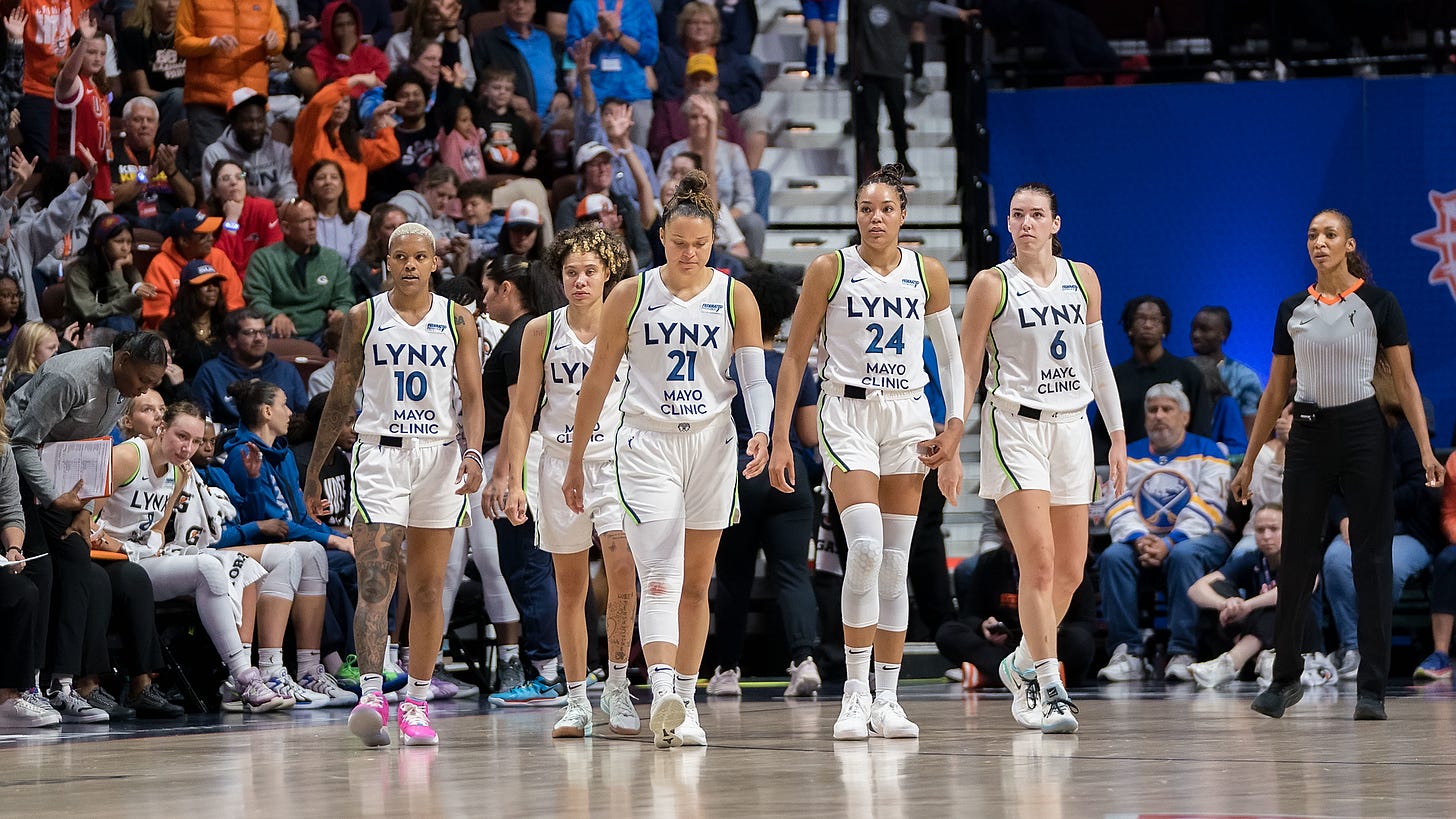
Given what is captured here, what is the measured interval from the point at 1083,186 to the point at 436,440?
825 centimetres

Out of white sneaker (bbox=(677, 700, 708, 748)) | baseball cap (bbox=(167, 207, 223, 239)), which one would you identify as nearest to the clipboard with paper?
baseball cap (bbox=(167, 207, 223, 239))

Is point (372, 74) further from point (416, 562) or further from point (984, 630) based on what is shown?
point (416, 562)

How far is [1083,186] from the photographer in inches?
559

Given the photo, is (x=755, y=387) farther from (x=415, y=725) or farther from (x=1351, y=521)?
(x=1351, y=521)

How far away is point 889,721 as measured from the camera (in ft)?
22.4

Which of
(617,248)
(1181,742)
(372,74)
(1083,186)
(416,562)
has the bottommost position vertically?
(1181,742)

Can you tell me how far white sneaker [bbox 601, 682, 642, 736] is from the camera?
23.6 ft

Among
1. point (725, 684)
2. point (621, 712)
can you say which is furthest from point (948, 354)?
point (725, 684)

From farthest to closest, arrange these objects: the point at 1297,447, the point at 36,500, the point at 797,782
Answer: the point at 36,500 → the point at 1297,447 → the point at 797,782

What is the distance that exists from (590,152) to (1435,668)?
633 centimetres

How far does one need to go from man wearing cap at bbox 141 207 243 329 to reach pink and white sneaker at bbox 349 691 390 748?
5495mm

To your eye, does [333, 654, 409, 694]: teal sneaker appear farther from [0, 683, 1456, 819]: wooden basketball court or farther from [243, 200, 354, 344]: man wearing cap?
[243, 200, 354, 344]: man wearing cap

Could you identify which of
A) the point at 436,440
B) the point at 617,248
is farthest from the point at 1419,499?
the point at 436,440

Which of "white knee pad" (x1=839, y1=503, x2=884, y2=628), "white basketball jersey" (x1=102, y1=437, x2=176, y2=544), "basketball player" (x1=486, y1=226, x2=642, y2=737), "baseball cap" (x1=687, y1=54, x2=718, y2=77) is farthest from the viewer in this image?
"baseball cap" (x1=687, y1=54, x2=718, y2=77)
